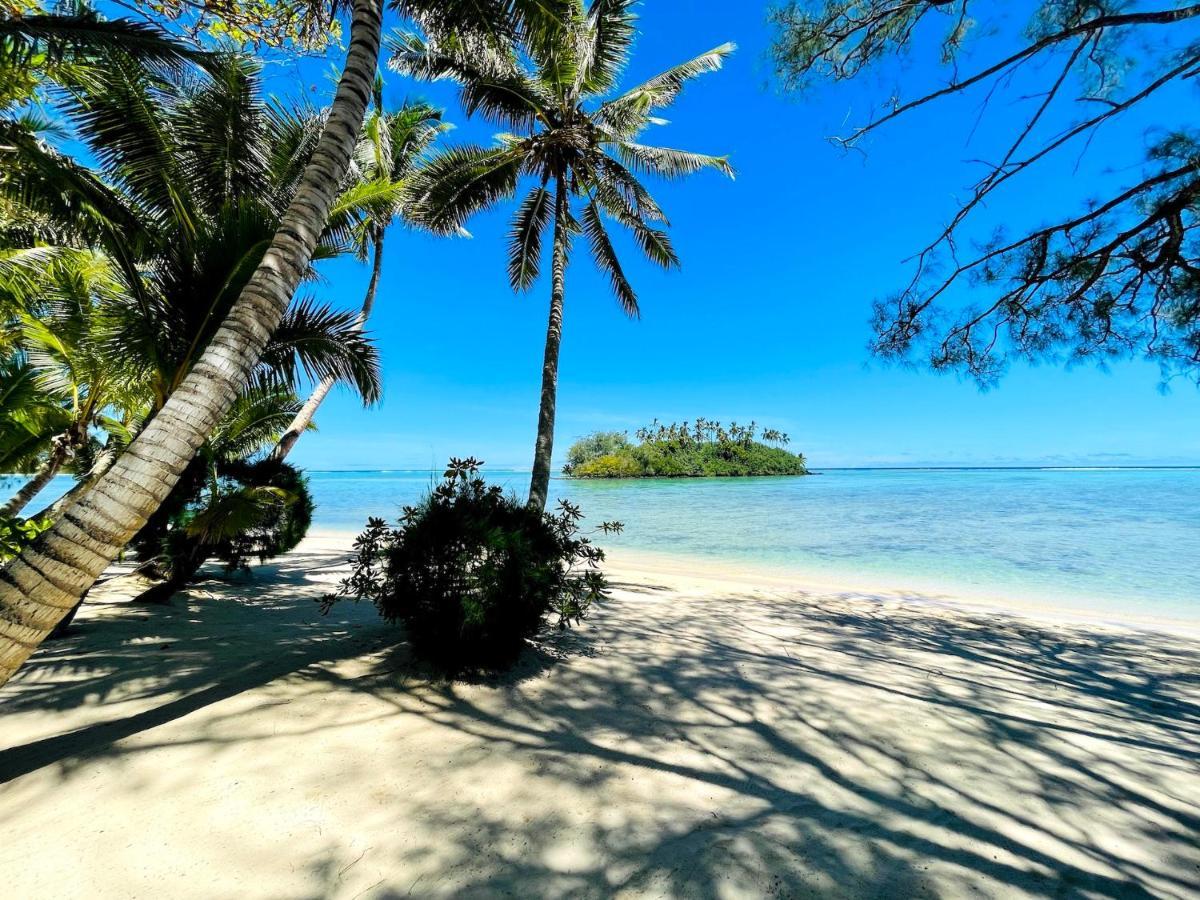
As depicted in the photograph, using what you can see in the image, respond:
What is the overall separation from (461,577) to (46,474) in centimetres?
639

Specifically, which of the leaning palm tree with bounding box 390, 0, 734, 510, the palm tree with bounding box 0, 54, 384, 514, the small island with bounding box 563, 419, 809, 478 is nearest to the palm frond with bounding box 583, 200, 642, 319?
the leaning palm tree with bounding box 390, 0, 734, 510

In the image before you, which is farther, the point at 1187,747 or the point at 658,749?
the point at 1187,747

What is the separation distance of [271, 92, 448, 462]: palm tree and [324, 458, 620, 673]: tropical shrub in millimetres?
5161

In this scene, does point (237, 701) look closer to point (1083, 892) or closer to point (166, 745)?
point (166, 745)

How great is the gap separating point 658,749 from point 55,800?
9.81 ft

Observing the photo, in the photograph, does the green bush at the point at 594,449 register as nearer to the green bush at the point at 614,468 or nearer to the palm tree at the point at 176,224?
the green bush at the point at 614,468

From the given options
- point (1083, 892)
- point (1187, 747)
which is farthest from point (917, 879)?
point (1187, 747)

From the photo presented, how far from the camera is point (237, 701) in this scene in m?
3.24

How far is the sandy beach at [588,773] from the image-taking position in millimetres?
1910

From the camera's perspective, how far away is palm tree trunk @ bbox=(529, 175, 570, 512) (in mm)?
7770

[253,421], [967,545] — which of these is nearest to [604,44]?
[253,421]

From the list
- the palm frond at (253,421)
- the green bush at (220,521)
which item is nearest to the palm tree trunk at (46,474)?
the green bush at (220,521)

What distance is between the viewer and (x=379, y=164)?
1088cm

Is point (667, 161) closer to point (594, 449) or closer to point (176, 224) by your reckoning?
point (176, 224)
